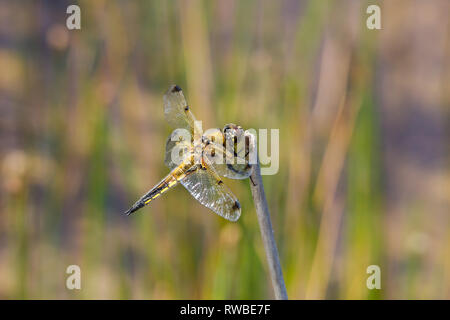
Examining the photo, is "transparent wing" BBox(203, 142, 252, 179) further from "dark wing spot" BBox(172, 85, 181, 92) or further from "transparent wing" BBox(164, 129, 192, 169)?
"dark wing spot" BBox(172, 85, 181, 92)

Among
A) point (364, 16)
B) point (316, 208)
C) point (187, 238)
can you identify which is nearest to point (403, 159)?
point (364, 16)

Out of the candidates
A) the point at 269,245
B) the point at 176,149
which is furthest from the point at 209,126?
the point at 269,245

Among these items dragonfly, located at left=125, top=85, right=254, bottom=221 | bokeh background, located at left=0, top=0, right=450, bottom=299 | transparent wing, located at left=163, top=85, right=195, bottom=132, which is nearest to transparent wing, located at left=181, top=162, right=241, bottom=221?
dragonfly, located at left=125, top=85, right=254, bottom=221

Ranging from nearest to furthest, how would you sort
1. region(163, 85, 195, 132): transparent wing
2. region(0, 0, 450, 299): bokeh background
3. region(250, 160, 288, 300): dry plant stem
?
region(250, 160, 288, 300): dry plant stem → region(163, 85, 195, 132): transparent wing → region(0, 0, 450, 299): bokeh background

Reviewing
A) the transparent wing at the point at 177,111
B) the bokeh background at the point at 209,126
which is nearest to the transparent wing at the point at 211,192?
the transparent wing at the point at 177,111

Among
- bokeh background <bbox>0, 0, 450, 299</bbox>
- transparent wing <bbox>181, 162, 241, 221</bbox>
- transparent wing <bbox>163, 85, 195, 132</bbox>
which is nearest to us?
transparent wing <bbox>181, 162, 241, 221</bbox>

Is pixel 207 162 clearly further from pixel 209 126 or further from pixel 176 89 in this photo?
pixel 209 126
